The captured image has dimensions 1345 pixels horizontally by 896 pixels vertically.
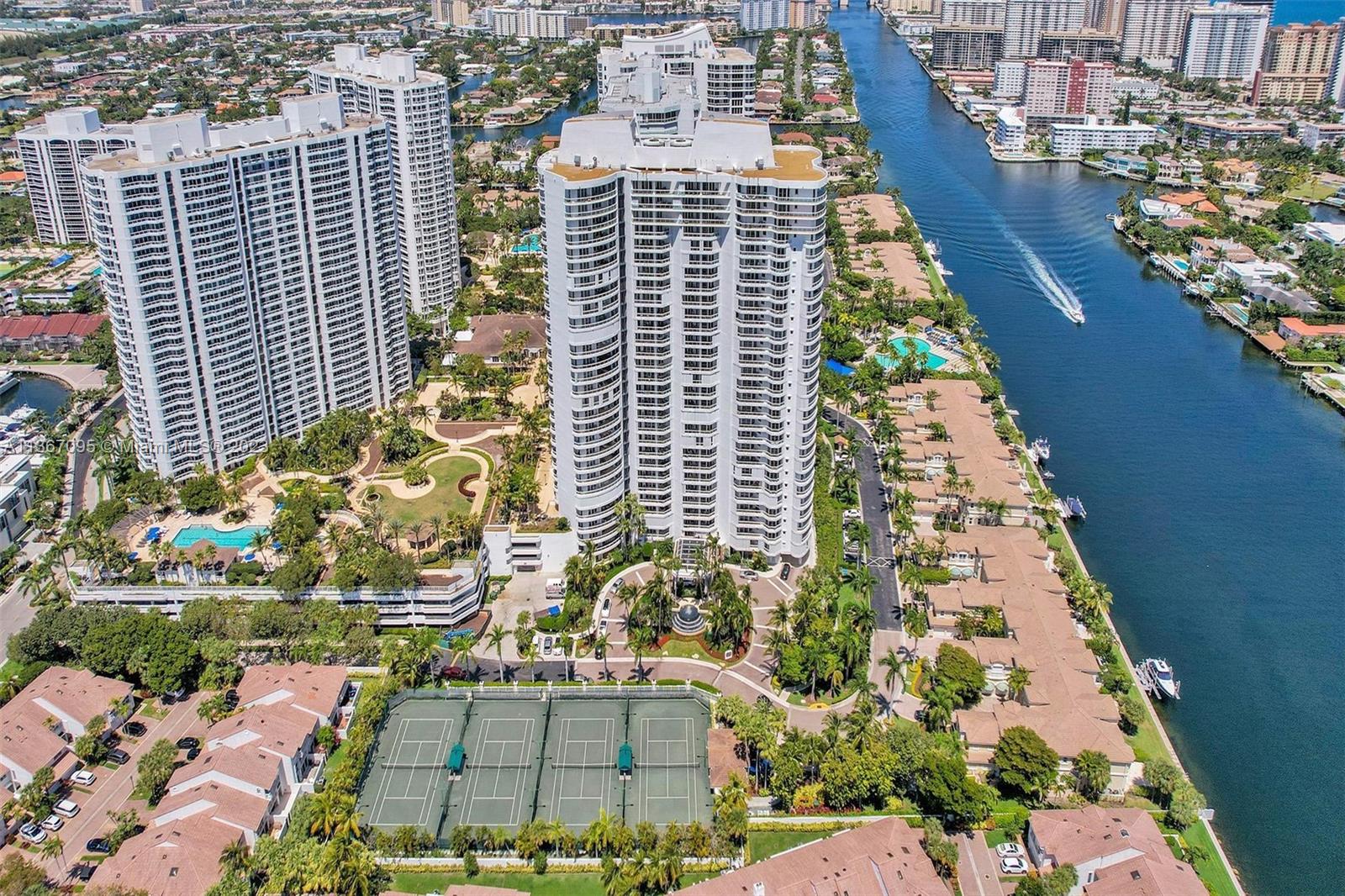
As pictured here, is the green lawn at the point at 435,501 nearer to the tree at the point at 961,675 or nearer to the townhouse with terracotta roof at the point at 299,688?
the townhouse with terracotta roof at the point at 299,688

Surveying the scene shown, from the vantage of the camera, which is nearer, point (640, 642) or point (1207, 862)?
point (1207, 862)

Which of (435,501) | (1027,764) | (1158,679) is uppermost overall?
(435,501)

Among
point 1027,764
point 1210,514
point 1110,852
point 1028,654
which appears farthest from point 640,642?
point 1210,514

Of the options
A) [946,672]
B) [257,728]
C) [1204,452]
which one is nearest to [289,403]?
[257,728]

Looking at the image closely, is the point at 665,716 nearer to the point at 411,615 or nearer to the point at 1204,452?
the point at 411,615

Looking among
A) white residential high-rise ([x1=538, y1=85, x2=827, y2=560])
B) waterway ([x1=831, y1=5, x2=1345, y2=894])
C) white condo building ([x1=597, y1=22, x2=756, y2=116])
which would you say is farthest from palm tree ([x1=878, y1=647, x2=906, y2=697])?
white condo building ([x1=597, y1=22, x2=756, y2=116])

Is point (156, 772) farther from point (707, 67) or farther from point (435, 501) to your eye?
point (707, 67)
